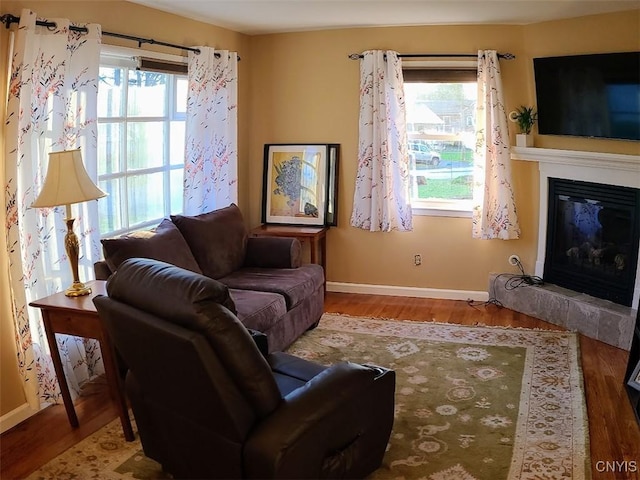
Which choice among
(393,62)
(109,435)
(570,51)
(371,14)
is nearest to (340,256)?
(393,62)

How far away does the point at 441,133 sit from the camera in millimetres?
5461

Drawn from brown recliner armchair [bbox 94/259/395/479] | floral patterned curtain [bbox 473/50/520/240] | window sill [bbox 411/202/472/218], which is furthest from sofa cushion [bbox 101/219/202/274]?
floral patterned curtain [bbox 473/50/520/240]

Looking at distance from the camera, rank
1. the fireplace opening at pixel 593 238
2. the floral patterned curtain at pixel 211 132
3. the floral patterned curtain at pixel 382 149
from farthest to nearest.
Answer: the floral patterned curtain at pixel 382 149
the floral patterned curtain at pixel 211 132
the fireplace opening at pixel 593 238

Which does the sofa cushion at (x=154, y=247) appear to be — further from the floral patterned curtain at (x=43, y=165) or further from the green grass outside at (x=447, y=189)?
the green grass outside at (x=447, y=189)

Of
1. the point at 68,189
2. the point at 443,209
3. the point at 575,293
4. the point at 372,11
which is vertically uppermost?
the point at 372,11

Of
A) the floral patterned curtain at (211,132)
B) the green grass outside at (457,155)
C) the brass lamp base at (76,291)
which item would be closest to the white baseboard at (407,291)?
the green grass outside at (457,155)

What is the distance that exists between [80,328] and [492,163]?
135 inches

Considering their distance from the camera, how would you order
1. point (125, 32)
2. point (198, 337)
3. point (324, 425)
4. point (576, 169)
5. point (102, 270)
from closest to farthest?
1. point (198, 337)
2. point (324, 425)
3. point (102, 270)
4. point (125, 32)
5. point (576, 169)

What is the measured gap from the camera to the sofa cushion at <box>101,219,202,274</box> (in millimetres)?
3562

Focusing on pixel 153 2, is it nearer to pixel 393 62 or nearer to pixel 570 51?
pixel 393 62

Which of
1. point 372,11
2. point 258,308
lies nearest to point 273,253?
point 258,308

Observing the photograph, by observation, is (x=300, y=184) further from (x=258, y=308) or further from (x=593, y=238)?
(x=593, y=238)

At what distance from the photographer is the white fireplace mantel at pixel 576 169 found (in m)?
4.40

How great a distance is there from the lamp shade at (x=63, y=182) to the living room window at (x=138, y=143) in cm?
96
